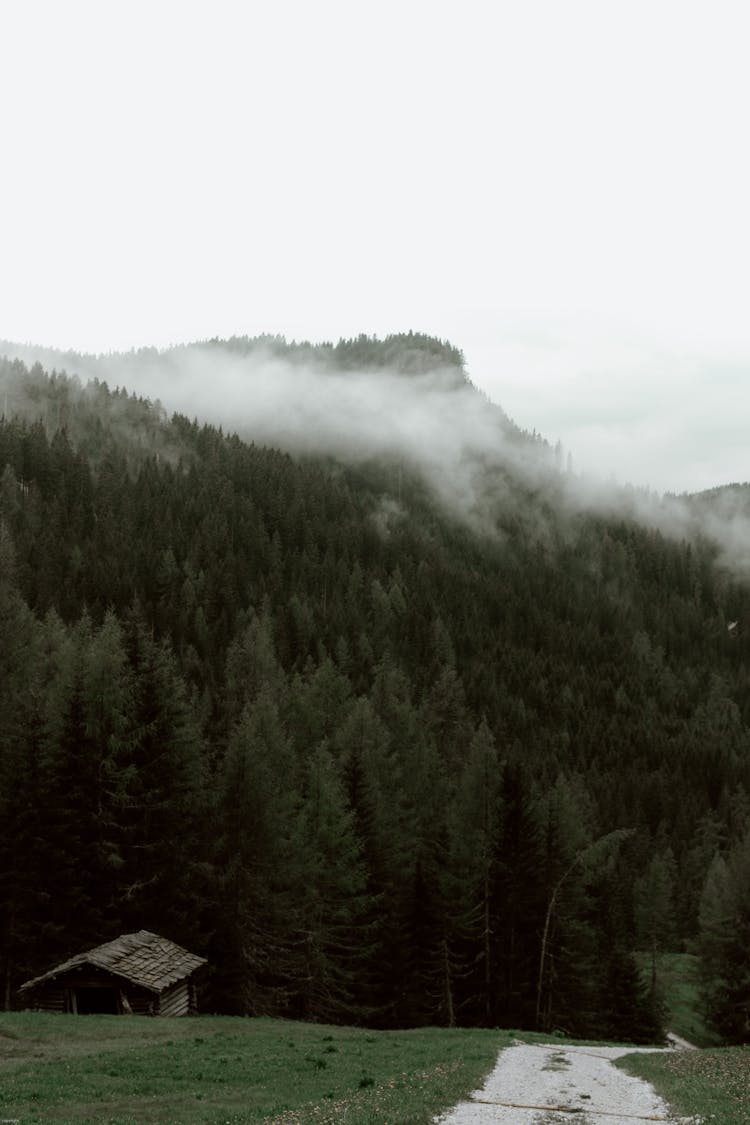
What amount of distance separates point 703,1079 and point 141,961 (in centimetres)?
2479

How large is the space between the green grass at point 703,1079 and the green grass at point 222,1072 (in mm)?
4499

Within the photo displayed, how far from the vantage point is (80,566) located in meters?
150

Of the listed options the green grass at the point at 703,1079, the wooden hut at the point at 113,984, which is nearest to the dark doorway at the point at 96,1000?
the wooden hut at the point at 113,984

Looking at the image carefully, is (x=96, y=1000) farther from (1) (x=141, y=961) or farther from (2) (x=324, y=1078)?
(2) (x=324, y=1078)

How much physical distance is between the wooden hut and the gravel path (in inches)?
660

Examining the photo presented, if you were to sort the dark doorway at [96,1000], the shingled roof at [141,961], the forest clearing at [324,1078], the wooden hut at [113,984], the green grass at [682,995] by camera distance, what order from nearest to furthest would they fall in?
1. the forest clearing at [324,1078]
2. the shingled roof at [141,961]
3. the wooden hut at [113,984]
4. the dark doorway at [96,1000]
5. the green grass at [682,995]

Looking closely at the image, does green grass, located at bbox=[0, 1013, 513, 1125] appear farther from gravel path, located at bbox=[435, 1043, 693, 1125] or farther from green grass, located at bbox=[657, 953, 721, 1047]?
green grass, located at bbox=[657, 953, 721, 1047]

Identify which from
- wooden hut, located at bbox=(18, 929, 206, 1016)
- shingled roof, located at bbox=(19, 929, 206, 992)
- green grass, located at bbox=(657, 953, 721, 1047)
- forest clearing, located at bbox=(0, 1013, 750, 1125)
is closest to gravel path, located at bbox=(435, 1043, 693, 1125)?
forest clearing, located at bbox=(0, 1013, 750, 1125)

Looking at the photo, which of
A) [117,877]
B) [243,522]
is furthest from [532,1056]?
[243,522]

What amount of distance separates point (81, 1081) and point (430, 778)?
70.6 metres

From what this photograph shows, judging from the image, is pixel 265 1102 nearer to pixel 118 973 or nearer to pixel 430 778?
pixel 118 973

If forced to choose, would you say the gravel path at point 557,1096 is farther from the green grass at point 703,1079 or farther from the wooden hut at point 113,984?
the wooden hut at point 113,984

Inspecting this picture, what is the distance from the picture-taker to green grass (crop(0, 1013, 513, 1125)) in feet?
59.2

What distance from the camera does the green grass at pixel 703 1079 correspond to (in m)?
17.9
